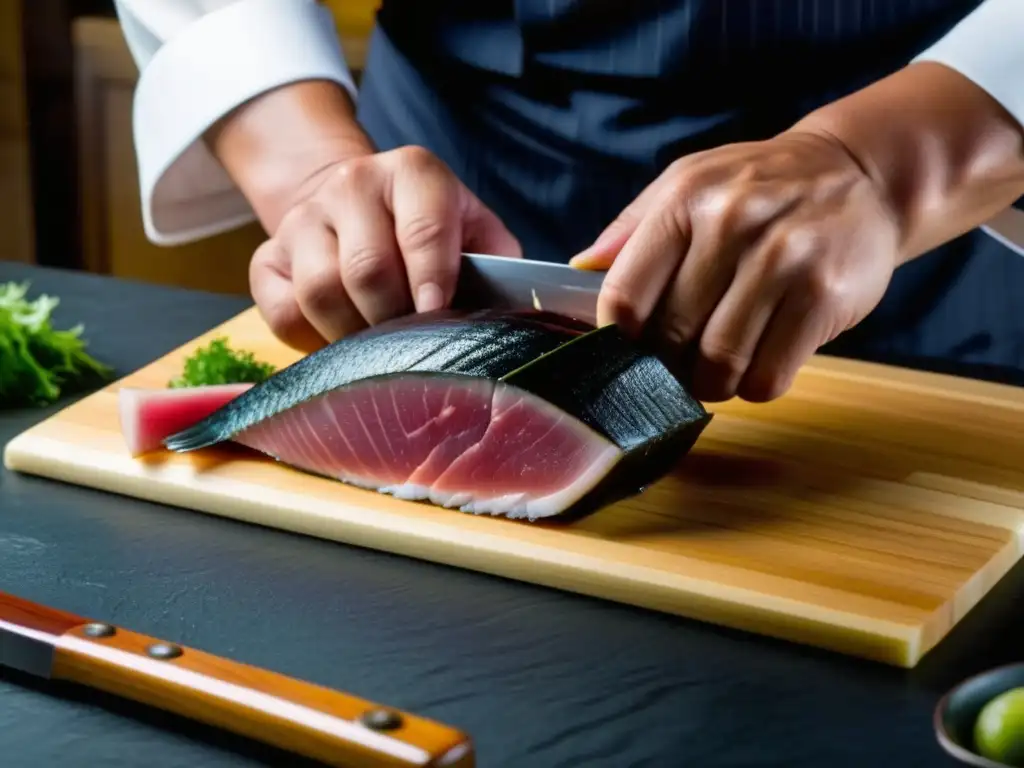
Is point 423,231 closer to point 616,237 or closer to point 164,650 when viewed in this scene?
point 616,237

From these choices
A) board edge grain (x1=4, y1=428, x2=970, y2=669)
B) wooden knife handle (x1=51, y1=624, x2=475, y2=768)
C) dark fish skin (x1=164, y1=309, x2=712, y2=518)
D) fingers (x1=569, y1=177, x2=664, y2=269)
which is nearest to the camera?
wooden knife handle (x1=51, y1=624, x2=475, y2=768)

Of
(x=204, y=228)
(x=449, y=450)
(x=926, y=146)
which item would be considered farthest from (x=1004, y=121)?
(x=204, y=228)

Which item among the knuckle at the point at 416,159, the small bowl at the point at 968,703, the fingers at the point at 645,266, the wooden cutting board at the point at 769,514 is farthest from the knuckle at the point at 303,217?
the small bowl at the point at 968,703

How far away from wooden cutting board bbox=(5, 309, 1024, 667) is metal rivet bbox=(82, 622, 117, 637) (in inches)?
12.3

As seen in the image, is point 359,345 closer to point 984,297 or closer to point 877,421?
point 877,421

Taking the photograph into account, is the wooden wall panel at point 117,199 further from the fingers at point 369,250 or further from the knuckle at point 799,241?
the knuckle at point 799,241

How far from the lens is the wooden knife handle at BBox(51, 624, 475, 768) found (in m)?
0.95

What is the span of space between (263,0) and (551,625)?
106 cm

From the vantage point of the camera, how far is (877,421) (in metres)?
1.67

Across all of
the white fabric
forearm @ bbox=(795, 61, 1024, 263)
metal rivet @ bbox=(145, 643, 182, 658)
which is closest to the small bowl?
metal rivet @ bbox=(145, 643, 182, 658)

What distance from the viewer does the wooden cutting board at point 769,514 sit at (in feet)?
4.06

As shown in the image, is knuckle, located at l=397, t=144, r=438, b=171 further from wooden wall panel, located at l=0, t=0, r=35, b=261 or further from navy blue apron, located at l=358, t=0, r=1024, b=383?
wooden wall panel, located at l=0, t=0, r=35, b=261

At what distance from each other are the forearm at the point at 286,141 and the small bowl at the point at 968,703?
3.32 feet

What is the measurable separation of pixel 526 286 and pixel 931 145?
44 cm
